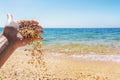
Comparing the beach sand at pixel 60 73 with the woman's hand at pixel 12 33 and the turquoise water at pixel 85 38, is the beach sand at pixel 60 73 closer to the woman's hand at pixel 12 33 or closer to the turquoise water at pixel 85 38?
the woman's hand at pixel 12 33

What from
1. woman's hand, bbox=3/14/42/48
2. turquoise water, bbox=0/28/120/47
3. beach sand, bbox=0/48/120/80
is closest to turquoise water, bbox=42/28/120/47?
turquoise water, bbox=0/28/120/47

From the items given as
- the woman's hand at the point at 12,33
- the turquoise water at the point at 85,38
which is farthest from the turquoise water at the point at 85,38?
the woman's hand at the point at 12,33

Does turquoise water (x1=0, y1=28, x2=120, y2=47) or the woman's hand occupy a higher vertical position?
the woman's hand

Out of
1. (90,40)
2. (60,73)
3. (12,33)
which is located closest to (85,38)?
(90,40)

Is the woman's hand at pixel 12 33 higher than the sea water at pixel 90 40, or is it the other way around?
the woman's hand at pixel 12 33

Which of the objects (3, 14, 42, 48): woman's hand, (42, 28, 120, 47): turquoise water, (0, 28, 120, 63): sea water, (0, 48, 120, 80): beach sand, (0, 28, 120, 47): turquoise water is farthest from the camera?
(42, 28, 120, 47): turquoise water

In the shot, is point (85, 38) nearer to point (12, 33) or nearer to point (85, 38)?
point (85, 38)

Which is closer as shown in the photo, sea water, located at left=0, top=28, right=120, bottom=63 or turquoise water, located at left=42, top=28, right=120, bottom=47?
sea water, located at left=0, top=28, right=120, bottom=63

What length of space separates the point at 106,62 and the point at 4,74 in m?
5.45

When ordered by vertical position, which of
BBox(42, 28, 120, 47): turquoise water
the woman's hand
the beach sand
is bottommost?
BBox(42, 28, 120, 47): turquoise water

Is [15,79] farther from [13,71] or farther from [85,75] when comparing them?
[85,75]

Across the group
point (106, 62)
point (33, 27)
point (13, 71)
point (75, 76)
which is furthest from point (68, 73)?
point (33, 27)

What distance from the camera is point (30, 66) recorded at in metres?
10.3

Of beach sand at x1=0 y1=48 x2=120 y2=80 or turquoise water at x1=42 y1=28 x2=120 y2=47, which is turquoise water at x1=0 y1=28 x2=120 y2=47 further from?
beach sand at x1=0 y1=48 x2=120 y2=80
